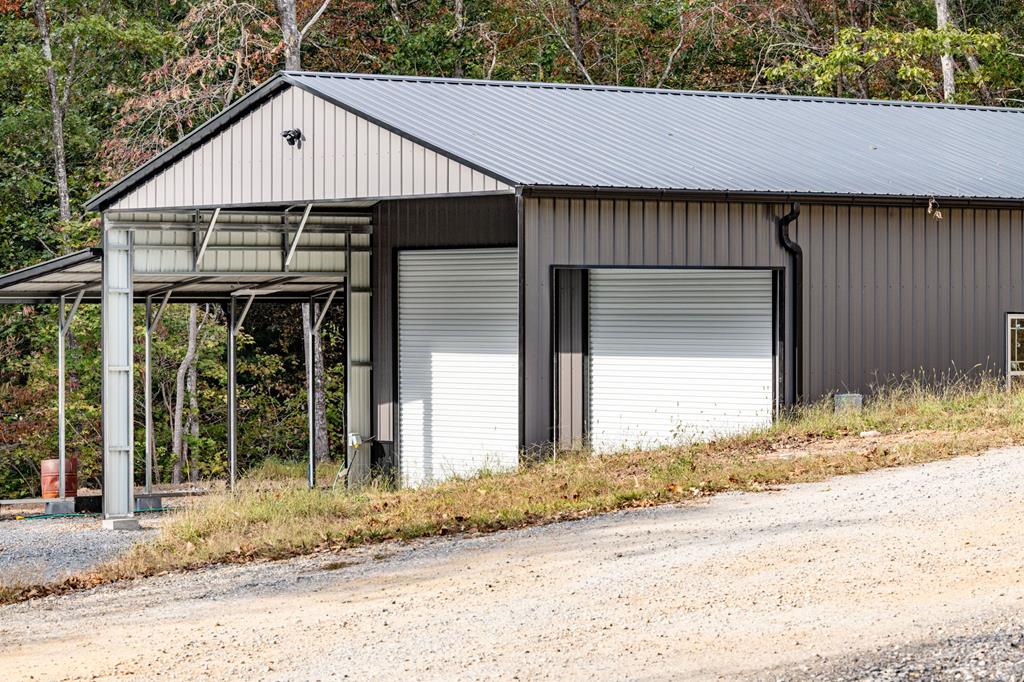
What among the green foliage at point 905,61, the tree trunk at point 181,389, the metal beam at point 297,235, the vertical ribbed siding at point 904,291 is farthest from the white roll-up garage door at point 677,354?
the green foliage at point 905,61

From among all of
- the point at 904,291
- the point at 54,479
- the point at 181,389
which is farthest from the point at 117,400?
the point at 181,389

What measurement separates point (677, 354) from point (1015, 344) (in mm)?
4594

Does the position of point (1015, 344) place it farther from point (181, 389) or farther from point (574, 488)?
point (181, 389)

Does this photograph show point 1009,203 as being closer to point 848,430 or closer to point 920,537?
point 848,430

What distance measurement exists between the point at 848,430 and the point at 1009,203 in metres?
4.49

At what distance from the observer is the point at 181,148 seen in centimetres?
2067

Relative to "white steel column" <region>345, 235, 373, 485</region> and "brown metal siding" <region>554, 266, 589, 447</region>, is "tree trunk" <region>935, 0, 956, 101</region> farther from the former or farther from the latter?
"brown metal siding" <region>554, 266, 589, 447</region>

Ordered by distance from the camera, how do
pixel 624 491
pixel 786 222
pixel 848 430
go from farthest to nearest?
pixel 786 222 < pixel 848 430 < pixel 624 491

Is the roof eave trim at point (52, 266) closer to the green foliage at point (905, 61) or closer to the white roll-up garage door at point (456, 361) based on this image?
the white roll-up garage door at point (456, 361)

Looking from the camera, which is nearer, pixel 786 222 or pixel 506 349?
pixel 786 222

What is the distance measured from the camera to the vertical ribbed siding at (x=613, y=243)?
690 inches

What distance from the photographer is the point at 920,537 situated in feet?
37.7

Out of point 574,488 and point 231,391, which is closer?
point 574,488

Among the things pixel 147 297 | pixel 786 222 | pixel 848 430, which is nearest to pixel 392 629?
pixel 848 430
